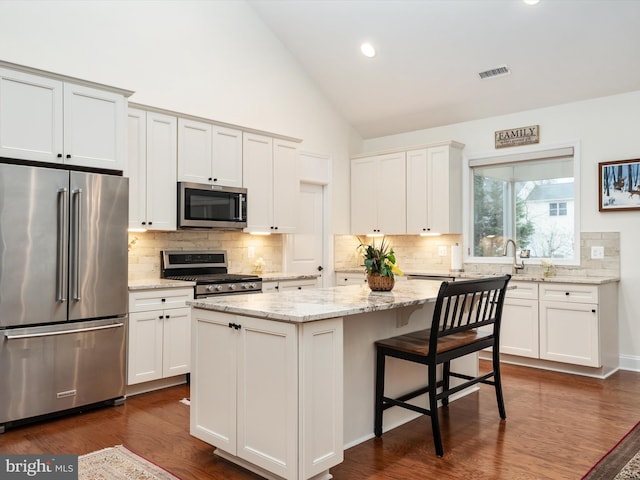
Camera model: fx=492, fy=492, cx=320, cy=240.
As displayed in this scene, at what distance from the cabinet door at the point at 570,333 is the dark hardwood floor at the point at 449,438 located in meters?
0.50

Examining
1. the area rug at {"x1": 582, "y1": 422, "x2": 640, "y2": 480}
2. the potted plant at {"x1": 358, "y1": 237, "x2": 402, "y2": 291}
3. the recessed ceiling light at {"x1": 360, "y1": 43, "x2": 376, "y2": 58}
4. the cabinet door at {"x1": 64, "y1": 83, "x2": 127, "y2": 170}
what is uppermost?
the recessed ceiling light at {"x1": 360, "y1": 43, "x2": 376, "y2": 58}

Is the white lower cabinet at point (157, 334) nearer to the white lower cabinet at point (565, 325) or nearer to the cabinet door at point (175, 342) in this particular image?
the cabinet door at point (175, 342)

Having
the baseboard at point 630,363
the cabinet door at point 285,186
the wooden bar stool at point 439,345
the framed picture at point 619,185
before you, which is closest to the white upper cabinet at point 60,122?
the cabinet door at point 285,186

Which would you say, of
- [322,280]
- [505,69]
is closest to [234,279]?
[322,280]

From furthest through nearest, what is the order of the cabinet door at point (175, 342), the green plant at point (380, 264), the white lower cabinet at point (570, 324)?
the white lower cabinet at point (570, 324) < the cabinet door at point (175, 342) < the green plant at point (380, 264)

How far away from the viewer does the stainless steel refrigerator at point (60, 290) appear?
10.8 feet

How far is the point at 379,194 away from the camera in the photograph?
262 inches

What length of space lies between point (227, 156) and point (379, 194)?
7.75 ft

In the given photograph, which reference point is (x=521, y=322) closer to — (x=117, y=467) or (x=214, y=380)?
(x=214, y=380)

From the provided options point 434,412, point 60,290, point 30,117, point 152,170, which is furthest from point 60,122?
point 434,412

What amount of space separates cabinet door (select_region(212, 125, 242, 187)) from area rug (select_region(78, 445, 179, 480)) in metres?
2.80

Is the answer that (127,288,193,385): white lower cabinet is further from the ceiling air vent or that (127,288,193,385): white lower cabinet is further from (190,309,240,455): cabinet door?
the ceiling air vent

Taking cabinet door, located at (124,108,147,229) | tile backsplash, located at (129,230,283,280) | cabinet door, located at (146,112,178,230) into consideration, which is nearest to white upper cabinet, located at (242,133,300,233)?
tile backsplash, located at (129,230,283,280)

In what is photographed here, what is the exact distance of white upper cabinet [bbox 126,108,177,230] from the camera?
4379 millimetres
